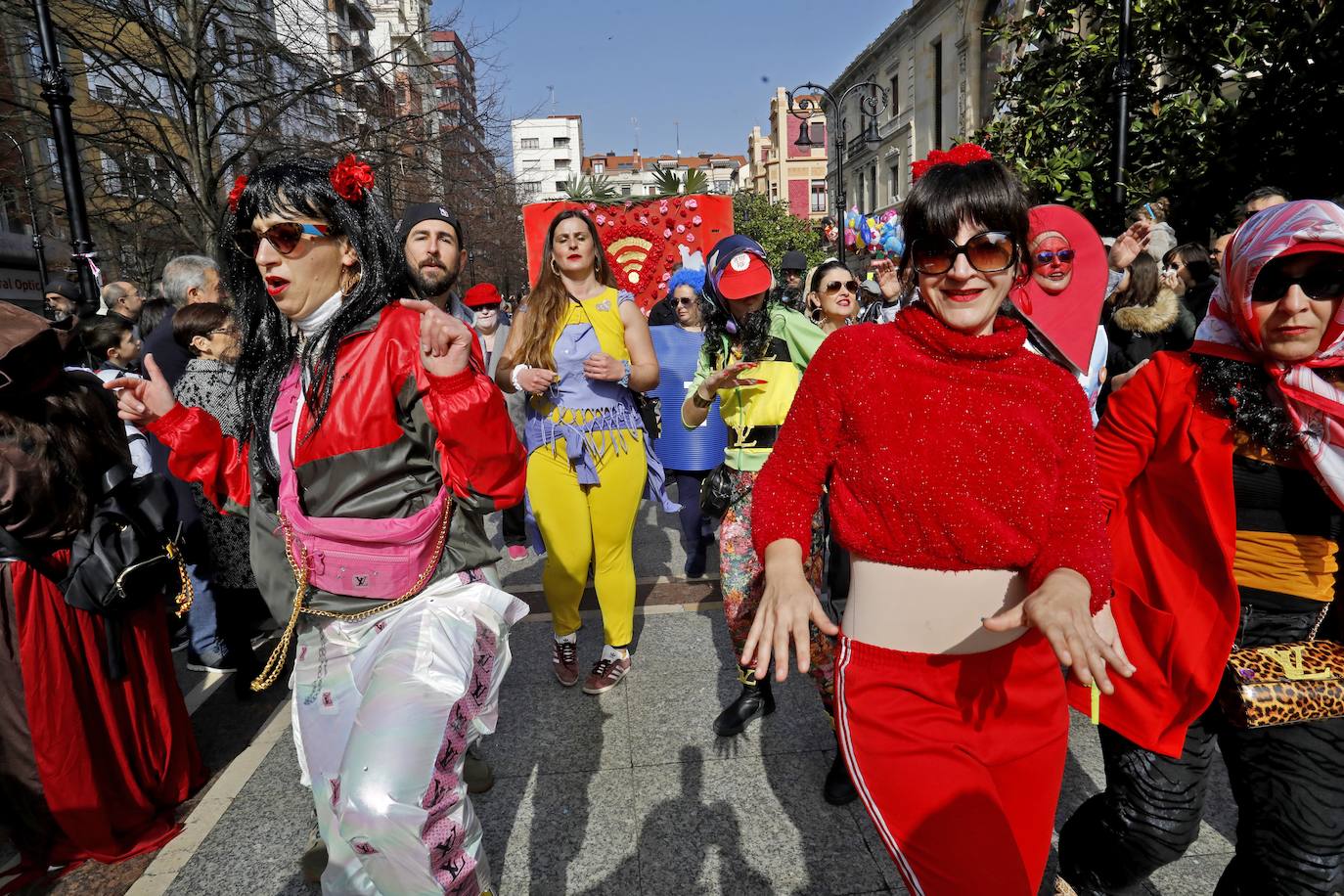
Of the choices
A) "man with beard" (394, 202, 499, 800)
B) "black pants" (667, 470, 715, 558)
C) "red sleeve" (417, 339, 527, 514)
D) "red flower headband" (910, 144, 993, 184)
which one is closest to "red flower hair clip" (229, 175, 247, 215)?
"red sleeve" (417, 339, 527, 514)

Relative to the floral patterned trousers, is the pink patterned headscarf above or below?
above

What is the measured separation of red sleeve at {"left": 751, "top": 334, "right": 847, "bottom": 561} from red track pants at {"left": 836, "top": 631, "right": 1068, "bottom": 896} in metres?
0.34

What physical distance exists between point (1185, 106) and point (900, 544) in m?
6.03

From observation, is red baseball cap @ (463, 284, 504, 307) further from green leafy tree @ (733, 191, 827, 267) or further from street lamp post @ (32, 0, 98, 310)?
green leafy tree @ (733, 191, 827, 267)

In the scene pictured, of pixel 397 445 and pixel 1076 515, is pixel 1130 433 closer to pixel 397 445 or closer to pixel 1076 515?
pixel 1076 515

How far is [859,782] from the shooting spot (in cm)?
168

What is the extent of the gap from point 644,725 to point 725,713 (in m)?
0.38

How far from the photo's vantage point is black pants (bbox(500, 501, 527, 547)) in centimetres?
623

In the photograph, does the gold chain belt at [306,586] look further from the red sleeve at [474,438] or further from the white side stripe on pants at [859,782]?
the white side stripe on pants at [859,782]

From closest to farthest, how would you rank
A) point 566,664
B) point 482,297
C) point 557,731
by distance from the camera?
1. point 557,731
2. point 566,664
3. point 482,297

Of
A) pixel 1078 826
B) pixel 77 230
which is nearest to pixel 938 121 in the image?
pixel 77 230

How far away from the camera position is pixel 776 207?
45.5 metres

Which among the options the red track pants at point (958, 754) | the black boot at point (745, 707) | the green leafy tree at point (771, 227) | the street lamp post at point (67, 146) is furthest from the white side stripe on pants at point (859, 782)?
the green leafy tree at point (771, 227)

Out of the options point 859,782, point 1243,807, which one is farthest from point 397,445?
point 1243,807
